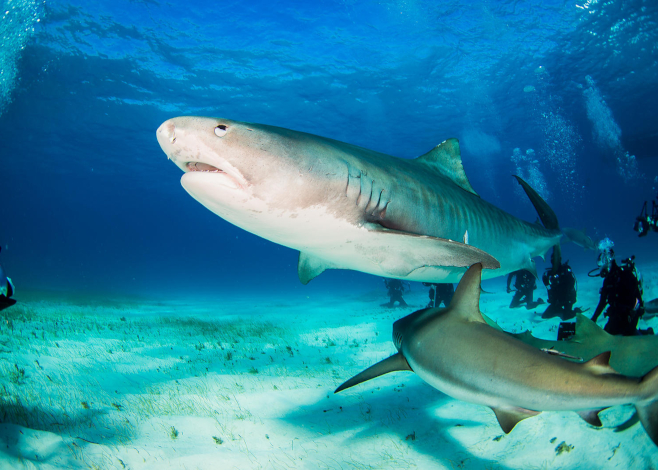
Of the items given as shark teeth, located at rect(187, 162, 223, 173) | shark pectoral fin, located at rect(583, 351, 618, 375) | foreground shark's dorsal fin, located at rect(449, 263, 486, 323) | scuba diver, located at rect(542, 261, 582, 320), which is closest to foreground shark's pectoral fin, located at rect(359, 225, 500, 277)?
foreground shark's dorsal fin, located at rect(449, 263, 486, 323)

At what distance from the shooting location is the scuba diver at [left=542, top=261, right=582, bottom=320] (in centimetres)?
803

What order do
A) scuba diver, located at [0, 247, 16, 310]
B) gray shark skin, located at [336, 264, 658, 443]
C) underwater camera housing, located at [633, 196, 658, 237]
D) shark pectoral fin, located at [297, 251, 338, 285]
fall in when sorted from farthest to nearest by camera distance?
underwater camera housing, located at [633, 196, 658, 237], shark pectoral fin, located at [297, 251, 338, 285], scuba diver, located at [0, 247, 16, 310], gray shark skin, located at [336, 264, 658, 443]

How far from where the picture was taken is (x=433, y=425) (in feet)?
11.1

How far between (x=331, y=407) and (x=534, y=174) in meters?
61.4

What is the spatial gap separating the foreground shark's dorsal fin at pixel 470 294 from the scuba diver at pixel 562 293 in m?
7.40

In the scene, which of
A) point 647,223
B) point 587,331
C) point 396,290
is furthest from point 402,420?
point 396,290

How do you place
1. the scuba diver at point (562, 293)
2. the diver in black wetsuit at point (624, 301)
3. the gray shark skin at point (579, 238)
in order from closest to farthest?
the diver in black wetsuit at point (624, 301)
the scuba diver at point (562, 293)
the gray shark skin at point (579, 238)

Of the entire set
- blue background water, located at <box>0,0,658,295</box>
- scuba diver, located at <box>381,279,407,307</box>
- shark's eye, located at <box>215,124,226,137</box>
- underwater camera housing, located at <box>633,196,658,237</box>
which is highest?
blue background water, located at <box>0,0,658,295</box>

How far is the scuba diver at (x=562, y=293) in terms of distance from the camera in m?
8.03

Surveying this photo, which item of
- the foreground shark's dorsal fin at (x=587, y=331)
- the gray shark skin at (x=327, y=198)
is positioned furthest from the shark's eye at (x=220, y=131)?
the foreground shark's dorsal fin at (x=587, y=331)

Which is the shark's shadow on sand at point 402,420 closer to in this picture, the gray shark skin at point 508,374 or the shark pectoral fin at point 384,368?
the shark pectoral fin at point 384,368

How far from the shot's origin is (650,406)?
1866 mm

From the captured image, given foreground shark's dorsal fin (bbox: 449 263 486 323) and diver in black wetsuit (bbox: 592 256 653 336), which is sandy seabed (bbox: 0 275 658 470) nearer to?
foreground shark's dorsal fin (bbox: 449 263 486 323)

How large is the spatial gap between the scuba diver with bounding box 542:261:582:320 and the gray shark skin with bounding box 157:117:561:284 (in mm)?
5368
